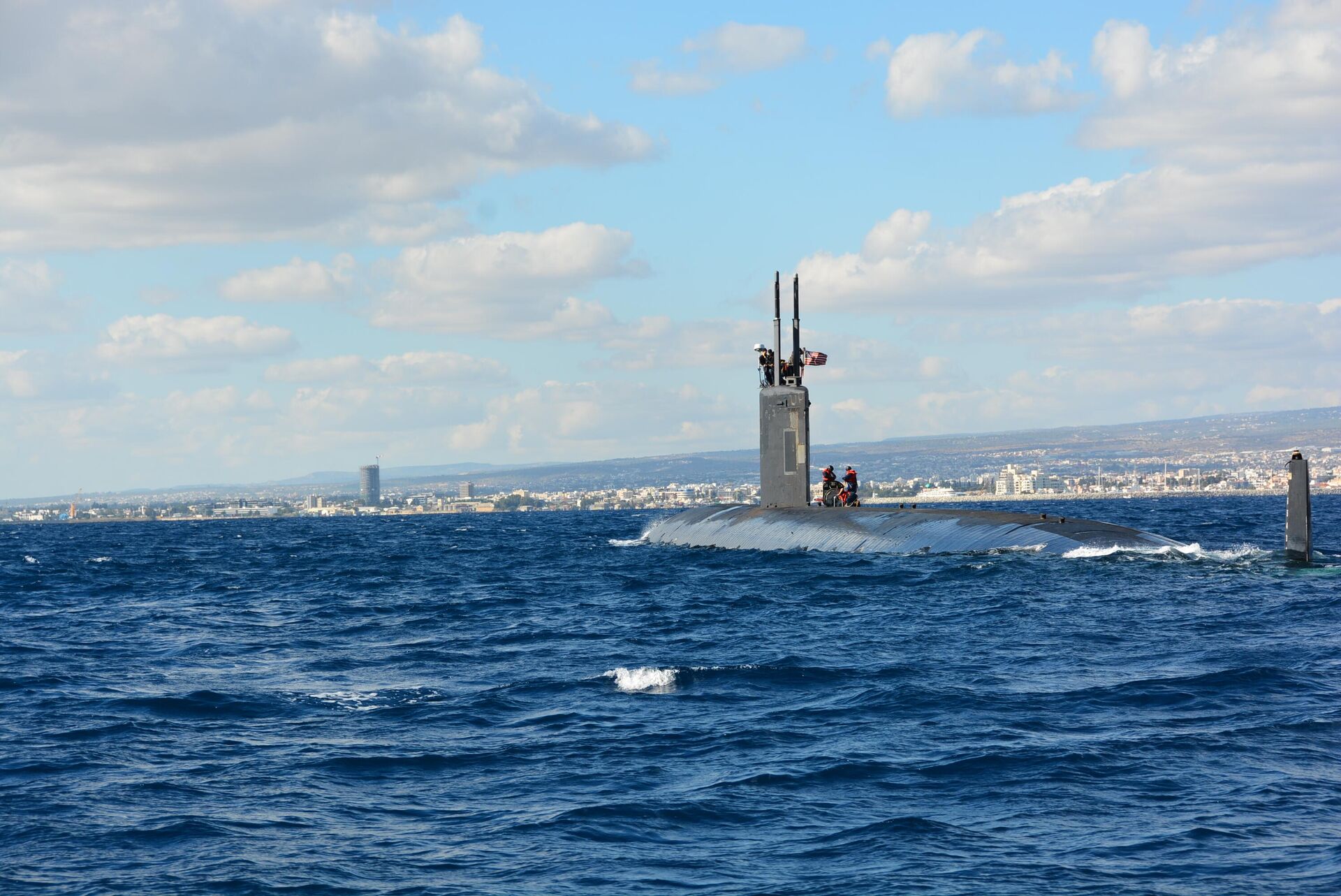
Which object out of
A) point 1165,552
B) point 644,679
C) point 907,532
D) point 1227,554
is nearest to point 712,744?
Answer: point 644,679

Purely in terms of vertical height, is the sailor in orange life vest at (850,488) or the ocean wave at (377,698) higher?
the sailor in orange life vest at (850,488)

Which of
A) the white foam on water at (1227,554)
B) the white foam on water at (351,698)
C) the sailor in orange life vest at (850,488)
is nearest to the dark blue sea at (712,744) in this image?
the white foam on water at (351,698)

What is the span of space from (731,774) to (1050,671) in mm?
6476

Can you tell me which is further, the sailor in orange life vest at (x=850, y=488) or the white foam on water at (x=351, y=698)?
the sailor in orange life vest at (x=850, y=488)

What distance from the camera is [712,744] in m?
13.6

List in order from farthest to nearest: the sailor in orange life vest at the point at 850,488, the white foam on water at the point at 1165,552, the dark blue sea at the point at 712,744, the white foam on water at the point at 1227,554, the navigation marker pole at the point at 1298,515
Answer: the sailor in orange life vest at the point at 850,488 → the white foam on water at the point at 1227,554 → the white foam on water at the point at 1165,552 → the navigation marker pole at the point at 1298,515 → the dark blue sea at the point at 712,744

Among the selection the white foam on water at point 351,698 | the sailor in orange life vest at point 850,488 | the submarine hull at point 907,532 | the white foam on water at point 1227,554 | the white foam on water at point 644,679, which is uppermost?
the sailor in orange life vest at point 850,488

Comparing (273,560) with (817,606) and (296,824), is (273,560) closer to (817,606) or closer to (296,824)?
(817,606)

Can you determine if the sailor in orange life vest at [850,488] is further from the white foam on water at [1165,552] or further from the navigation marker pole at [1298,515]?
the navigation marker pole at [1298,515]

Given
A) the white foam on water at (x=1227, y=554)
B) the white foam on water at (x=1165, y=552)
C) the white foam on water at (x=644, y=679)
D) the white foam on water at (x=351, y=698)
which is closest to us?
the white foam on water at (x=351, y=698)

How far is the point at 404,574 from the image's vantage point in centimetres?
4353

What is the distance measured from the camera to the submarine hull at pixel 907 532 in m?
32.9

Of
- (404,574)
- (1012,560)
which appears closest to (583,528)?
(404,574)

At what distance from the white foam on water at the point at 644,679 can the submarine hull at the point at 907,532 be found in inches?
664
